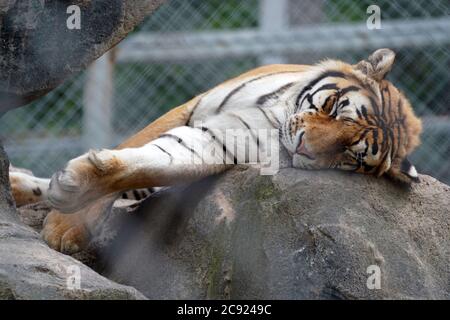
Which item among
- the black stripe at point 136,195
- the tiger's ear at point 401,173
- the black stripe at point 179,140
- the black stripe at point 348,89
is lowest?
the black stripe at point 136,195

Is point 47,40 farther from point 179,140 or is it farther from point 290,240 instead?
point 290,240

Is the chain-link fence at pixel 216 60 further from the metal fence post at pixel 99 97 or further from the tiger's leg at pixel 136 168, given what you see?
the tiger's leg at pixel 136 168

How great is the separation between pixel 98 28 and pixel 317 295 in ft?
2.08

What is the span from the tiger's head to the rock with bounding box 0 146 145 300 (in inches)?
20.9

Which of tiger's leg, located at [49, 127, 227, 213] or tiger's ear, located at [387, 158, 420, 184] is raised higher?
tiger's ear, located at [387, 158, 420, 184]

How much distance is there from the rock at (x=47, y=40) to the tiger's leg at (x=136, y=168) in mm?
169

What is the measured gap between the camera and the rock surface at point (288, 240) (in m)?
1.61

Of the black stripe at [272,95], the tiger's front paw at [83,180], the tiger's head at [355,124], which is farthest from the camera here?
the black stripe at [272,95]

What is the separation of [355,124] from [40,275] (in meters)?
0.74

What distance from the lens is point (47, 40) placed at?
1646mm

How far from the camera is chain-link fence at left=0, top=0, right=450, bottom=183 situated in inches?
127

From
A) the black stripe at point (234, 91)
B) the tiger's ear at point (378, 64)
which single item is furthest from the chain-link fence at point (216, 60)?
the tiger's ear at point (378, 64)

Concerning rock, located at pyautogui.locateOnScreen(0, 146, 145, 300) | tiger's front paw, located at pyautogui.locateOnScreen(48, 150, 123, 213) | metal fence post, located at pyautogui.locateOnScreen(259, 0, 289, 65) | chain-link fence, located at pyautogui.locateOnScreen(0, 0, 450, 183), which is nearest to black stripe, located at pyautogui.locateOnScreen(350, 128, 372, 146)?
tiger's front paw, located at pyautogui.locateOnScreen(48, 150, 123, 213)

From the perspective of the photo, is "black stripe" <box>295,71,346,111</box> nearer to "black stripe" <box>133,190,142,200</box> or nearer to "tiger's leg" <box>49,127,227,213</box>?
"tiger's leg" <box>49,127,227,213</box>
